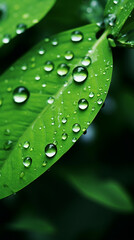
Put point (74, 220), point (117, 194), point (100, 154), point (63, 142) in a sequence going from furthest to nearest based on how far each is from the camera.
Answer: point (100, 154) < point (74, 220) < point (117, 194) < point (63, 142)

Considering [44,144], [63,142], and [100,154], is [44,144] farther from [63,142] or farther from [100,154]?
[100,154]

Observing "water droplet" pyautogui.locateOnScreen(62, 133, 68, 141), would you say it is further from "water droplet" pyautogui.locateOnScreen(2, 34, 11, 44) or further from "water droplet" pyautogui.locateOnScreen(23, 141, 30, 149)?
"water droplet" pyautogui.locateOnScreen(2, 34, 11, 44)

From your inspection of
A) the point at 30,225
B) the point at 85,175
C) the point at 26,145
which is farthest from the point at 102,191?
the point at 26,145

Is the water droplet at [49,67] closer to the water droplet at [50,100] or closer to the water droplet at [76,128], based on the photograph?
the water droplet at [50,100]

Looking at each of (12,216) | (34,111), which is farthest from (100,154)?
(34,111)

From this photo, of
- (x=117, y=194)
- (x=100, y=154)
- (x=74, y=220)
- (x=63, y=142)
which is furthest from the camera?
(x=100, y=154)

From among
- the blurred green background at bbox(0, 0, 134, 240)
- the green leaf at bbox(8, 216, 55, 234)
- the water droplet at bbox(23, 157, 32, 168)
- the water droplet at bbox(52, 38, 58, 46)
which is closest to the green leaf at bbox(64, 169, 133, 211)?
the blurred green background at bbox(0, 0, 134, 240)

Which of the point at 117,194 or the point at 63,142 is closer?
the point at 63,142

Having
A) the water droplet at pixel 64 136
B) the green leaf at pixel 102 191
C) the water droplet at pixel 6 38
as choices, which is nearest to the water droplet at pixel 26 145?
the water droplet at pixel 64 136
